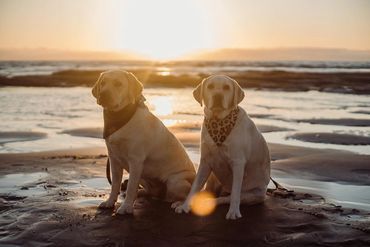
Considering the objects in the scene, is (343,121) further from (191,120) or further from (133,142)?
(133,142)

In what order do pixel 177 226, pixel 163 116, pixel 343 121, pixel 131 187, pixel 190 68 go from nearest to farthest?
pixel 177 226 < pixel 131 187 < pixel 343 121 < pixel 163 116 < pixel 190 68

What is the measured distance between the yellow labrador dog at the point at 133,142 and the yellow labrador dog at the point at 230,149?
1.42ft

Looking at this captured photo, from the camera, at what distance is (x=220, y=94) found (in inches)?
235

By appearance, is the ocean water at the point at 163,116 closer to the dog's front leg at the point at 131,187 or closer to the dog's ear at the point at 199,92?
the dog's front leg at the point at 131,187

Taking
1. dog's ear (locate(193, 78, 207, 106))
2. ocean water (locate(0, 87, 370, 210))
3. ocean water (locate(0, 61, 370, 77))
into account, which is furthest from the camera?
ocean water (locate(0, 61, 370, 77))

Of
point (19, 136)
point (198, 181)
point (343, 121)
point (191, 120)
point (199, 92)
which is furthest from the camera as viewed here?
point (191, 120)

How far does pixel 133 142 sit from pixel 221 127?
103cm

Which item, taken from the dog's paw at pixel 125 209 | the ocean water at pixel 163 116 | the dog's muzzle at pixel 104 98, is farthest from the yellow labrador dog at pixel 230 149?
the ocean water at pixel 163 116

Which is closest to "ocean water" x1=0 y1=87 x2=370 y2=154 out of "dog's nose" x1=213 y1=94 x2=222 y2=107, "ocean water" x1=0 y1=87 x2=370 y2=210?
"ocean water" x1=0 y1=87 x2=370 y2=210

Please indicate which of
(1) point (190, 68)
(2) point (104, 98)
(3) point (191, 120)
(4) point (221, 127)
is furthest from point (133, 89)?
(1) point (190, 68)

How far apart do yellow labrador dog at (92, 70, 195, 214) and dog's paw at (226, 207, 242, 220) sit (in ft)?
2.68

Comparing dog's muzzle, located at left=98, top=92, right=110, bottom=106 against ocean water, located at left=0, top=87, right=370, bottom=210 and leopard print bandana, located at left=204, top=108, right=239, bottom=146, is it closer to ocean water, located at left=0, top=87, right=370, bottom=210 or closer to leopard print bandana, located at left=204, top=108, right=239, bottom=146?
leopard print bandana, located at left=204, top=108, right=239, bottom=146

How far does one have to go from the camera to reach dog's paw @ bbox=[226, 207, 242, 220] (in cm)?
589

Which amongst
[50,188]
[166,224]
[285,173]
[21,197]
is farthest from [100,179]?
[285,173]
